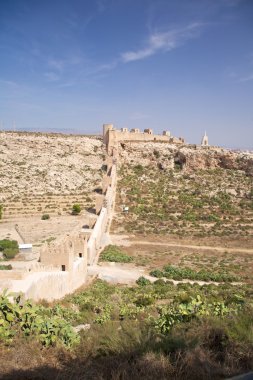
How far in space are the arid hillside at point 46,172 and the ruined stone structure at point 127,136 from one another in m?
2.63

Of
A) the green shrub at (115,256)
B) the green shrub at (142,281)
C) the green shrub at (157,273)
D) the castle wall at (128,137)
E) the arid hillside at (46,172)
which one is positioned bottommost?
the green shrub at (157,273)

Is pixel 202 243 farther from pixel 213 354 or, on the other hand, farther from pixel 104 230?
pixel 213 354

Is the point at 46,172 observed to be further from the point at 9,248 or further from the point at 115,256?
the point at 115,256

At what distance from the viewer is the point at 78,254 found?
17516 millimetres

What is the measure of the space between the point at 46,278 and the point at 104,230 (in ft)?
57.2

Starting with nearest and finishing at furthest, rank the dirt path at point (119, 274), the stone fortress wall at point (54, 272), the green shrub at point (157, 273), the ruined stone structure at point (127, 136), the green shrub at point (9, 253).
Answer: the stone fortress wall at point (54, 272), the dirt path at point (119, 274), the green shrub at point (157, 273), the green shrub at point (9, 253), the ruined stone structure at point (127, 136)

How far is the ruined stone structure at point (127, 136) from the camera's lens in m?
49.2

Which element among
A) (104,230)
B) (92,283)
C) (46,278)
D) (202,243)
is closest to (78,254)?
(92,283)

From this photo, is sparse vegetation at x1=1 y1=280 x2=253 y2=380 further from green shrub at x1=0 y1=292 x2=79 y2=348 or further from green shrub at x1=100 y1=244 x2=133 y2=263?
green shrub at x1=100 y1=244 x2=133 y2=263

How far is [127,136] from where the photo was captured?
51.6 meters

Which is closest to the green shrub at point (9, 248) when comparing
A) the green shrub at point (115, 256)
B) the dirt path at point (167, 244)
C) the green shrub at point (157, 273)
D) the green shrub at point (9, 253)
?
the green shrub at point (9, 253)

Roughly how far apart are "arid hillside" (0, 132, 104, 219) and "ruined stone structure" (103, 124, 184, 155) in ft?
8.62

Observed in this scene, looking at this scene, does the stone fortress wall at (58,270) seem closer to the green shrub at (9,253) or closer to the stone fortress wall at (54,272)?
the stone fortress wall at (54,272)

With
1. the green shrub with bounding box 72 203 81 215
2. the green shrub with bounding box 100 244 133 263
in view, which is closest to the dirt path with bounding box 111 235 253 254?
the green shrub with bounding box 100 244 133 263
